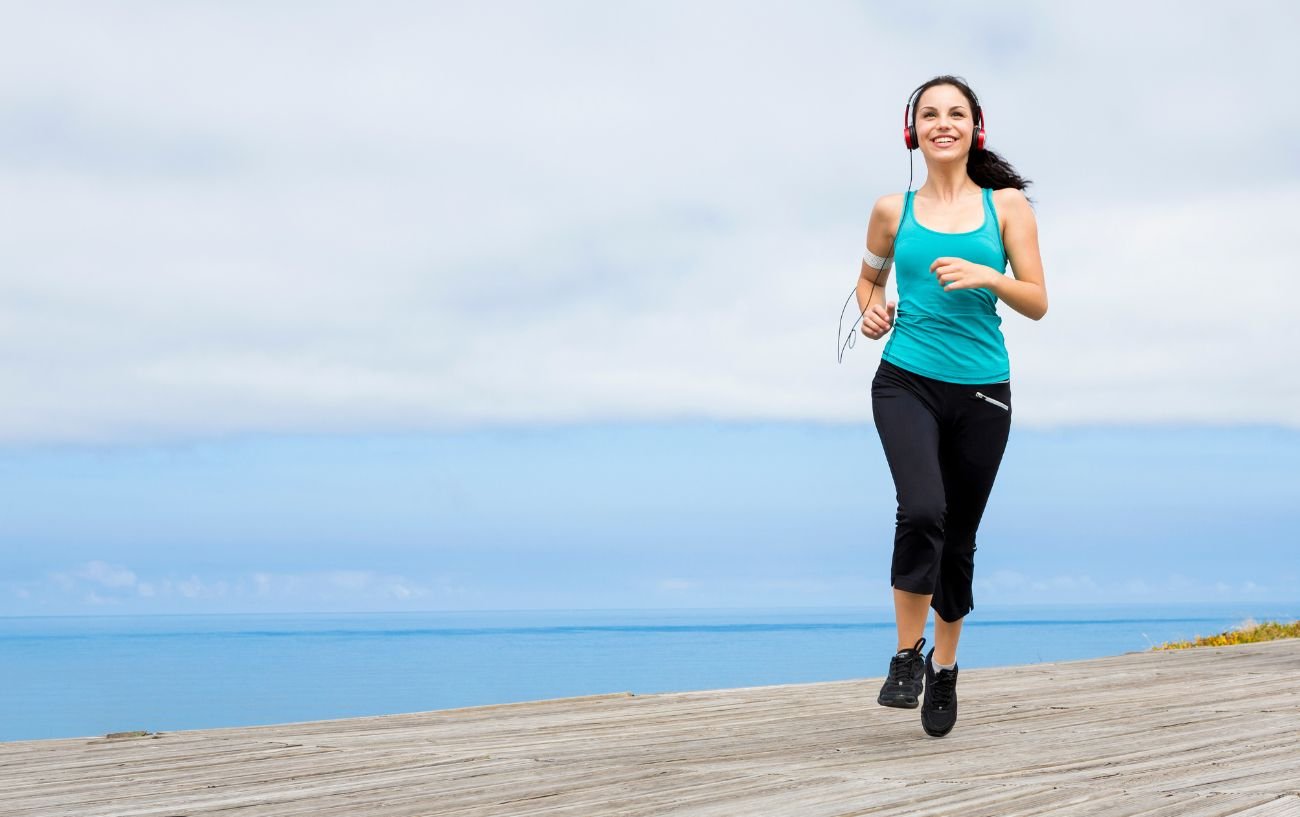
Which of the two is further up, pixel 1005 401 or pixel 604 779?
pixel 1005 401

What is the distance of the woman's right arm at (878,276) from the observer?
4207 millimetres

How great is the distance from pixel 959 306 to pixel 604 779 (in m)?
1.83

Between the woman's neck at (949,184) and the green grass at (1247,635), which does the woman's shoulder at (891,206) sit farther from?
the green grass at (1247,635)

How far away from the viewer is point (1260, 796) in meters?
2.95

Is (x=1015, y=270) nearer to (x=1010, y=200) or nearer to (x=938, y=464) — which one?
(x=1010, y=200)

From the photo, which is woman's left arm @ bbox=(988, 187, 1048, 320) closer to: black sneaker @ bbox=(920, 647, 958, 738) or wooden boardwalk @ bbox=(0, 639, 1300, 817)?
black sneaker @ bbox=(920, 647, 958, 738)

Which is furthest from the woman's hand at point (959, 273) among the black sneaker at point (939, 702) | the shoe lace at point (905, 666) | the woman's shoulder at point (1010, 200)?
the black sneaker at point (939, 702)

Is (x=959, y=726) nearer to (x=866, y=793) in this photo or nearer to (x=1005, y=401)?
(x=1005, y=401)

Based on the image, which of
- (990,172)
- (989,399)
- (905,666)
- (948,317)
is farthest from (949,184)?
(905,666)

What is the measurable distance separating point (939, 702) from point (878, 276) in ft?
4.60

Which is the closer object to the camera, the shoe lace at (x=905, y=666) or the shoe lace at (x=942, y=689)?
the shoe lace at (x=905, y=666)

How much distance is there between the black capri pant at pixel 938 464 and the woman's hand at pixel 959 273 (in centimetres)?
38

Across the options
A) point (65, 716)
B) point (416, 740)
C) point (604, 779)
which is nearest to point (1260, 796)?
point (604, 779)

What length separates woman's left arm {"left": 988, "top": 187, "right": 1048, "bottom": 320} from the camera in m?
4.05
